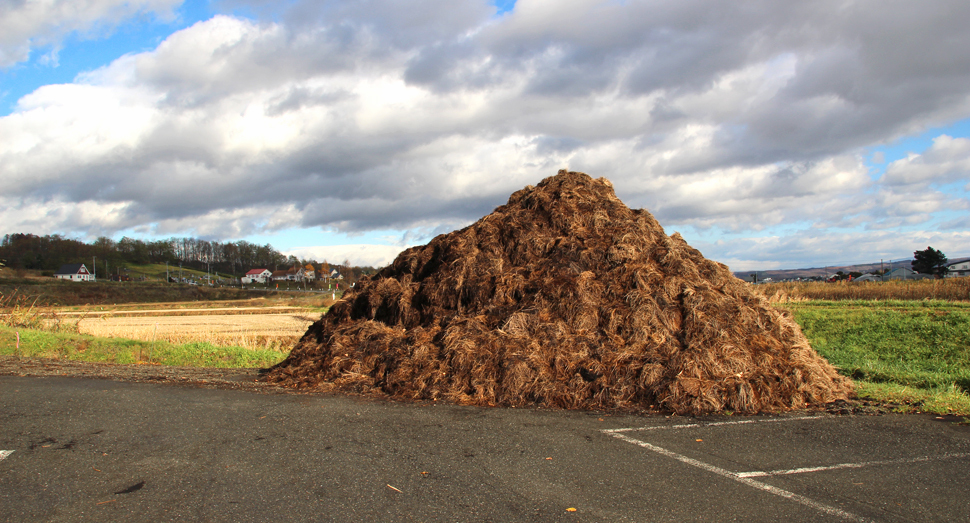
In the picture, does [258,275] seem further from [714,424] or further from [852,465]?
[852,465]

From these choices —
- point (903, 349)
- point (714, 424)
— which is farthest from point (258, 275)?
point (714, 424)

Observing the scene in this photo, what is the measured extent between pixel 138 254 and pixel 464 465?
146 meters

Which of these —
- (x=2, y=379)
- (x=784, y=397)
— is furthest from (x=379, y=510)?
(x=2, y=379)

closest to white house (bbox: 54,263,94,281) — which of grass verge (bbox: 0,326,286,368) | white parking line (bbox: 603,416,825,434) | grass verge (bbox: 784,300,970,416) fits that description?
grass verge (bbox: 0,326,286,368)

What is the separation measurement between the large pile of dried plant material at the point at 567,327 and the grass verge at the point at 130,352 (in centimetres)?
379

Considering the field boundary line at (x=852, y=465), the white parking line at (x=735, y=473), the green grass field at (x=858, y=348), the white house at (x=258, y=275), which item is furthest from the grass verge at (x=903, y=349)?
the white house at (x=258, y=275)

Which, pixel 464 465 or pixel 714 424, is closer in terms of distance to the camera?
pixel 464 465

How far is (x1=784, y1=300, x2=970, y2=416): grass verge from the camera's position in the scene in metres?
7.30

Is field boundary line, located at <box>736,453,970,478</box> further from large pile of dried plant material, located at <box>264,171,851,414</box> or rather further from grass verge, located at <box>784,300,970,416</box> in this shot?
grass verge, located at <box>784,300,970,416</box>

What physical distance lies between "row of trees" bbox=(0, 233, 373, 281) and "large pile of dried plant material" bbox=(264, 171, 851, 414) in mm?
77390

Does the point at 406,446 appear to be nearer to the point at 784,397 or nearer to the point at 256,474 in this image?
the point at 256,474

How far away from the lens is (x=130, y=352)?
1427cm

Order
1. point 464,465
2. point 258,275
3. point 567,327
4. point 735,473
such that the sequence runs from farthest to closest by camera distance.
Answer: point 258,275, point 567,327, point 464,465, point 735,473

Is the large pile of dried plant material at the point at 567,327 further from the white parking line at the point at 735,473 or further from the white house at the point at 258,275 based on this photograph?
the white house at the point at 258,275
